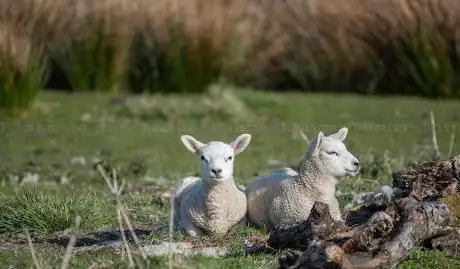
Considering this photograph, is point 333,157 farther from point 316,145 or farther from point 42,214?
point 42,214

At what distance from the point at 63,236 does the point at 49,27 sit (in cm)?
1061

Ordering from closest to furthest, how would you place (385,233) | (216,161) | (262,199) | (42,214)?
1. (385,233)
2. (216,161)
3. (262,199)
4. (42,214)

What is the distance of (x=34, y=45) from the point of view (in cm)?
1723

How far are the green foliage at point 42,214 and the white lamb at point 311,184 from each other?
1.49 meters

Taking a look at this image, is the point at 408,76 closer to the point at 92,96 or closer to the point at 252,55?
the point at 252,55

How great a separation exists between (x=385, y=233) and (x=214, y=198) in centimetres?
163

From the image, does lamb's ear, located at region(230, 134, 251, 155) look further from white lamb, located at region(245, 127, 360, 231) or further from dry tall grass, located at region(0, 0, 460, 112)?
dry tall grass, located at region(0, 0, 460, 112)

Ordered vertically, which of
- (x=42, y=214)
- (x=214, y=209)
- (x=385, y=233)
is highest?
(x=385, y=233)

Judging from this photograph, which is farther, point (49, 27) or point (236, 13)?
point (236, 13)

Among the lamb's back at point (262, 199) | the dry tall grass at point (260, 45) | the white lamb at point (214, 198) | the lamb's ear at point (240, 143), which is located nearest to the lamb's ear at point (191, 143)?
the white lamb at point (214, 198)

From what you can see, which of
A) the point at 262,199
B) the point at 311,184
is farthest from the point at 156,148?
the point at 311,184

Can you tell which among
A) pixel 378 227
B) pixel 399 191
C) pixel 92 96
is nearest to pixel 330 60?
pixel 92 96

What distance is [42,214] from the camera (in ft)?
29.3

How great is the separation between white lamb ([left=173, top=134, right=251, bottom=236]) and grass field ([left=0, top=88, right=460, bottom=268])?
0.13 meters
